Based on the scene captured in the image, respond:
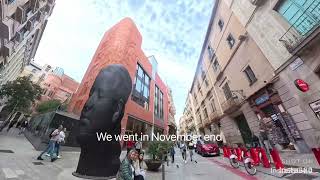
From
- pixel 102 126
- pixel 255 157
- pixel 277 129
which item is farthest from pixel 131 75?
pixel 255 157

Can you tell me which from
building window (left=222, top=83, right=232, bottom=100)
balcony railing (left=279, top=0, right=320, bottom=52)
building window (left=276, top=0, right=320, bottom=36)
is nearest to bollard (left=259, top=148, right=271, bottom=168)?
balcony railing (left=279, top=0, right=320, bottom=52)

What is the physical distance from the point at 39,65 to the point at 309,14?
67.2m

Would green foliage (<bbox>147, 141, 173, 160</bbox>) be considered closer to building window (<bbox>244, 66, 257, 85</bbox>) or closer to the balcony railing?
the balcony railing

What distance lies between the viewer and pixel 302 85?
862 cm

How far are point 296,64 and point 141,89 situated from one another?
18702mm

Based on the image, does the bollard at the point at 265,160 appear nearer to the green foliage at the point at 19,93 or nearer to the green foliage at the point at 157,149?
the green foliage at the point at 157,149

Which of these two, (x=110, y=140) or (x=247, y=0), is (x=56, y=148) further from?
(x=247, y=0)

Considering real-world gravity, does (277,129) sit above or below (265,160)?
above

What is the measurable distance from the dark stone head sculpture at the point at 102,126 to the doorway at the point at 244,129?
13.5 metres

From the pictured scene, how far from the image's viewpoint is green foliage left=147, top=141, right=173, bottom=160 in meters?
9.63

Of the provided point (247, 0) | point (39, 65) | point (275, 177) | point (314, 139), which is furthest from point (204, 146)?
Result: point (39, 65)

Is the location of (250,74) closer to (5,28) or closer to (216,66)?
(216,66)

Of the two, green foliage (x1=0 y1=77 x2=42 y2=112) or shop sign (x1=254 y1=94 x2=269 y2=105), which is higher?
green foliage (x1=0 y1=77 x2=42 y2=112)

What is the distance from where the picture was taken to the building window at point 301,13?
8.23 meters
